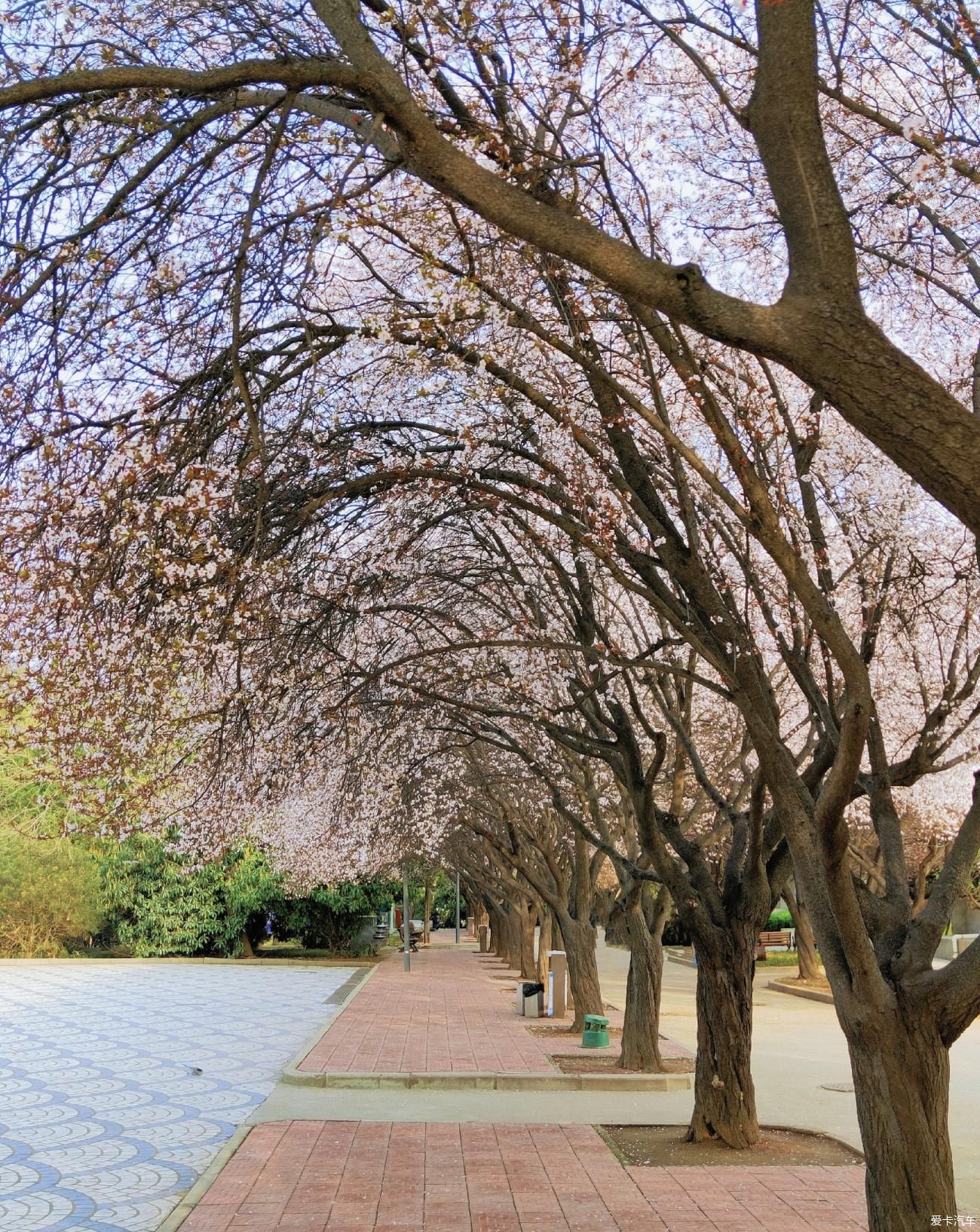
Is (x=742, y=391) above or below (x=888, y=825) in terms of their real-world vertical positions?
above

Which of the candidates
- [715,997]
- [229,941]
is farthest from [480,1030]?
[229,941]

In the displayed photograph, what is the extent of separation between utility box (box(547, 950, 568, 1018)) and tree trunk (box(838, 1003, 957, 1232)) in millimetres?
16008

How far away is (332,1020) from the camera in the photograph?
20.4 meters

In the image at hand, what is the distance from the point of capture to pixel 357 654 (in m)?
15.1

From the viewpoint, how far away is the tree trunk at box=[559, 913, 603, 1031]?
1972 centimetres

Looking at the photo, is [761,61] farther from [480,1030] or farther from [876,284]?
[480,1030]

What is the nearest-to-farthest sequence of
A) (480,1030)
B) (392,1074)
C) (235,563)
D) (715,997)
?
(235,563) < (715,997) < (392,1074) < (480,1030)

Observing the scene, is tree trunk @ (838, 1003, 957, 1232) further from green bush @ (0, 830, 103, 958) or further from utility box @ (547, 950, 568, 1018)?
green bush @ (0, 830, 103, 958)

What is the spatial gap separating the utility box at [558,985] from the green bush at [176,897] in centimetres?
2015

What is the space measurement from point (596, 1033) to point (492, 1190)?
8.26 metres

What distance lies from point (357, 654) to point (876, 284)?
8060 millimetres

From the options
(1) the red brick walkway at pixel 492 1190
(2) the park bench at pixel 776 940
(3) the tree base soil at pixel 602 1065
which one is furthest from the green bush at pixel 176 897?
(1) the red brick walkway at pixel 492 1190

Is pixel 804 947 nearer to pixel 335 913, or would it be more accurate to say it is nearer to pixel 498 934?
pixel 498 934

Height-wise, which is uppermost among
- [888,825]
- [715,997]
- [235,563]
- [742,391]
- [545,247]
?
[742,391]
